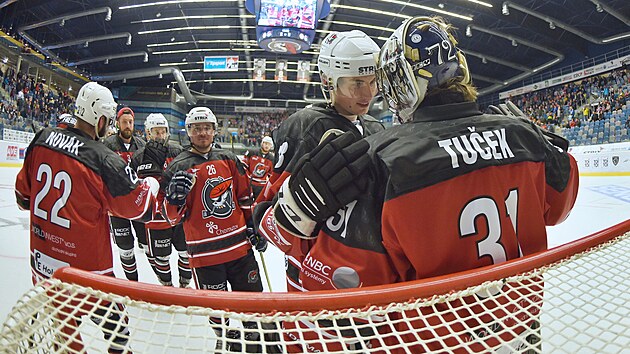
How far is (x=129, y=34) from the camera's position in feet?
57.6

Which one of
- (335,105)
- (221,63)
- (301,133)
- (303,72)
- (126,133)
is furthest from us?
(221,63)

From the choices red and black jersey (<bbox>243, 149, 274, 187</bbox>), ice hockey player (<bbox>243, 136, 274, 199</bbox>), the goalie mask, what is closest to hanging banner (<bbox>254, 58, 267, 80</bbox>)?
ice hockey player (<bbox>243, 136, 274, 199</bbox>)

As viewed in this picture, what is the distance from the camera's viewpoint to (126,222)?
11.4 feet

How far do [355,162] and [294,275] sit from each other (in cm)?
85

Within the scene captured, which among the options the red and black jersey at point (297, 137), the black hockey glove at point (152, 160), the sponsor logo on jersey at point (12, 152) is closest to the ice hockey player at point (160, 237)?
the black hockey glove at point (152, 160)

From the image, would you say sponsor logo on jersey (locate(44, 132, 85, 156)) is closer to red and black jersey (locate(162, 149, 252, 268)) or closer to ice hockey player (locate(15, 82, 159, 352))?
ice hockey player (locate(15, 82, 159, 352))

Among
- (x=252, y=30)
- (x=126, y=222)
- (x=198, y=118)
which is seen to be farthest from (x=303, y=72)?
(x=198, y=118)

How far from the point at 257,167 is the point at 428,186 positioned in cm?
437

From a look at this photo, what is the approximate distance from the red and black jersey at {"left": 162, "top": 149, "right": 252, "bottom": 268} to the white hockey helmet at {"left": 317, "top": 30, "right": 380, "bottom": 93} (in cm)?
125

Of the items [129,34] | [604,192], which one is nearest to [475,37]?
[604,192]

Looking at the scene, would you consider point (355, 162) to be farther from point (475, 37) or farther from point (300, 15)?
point (475, 37)

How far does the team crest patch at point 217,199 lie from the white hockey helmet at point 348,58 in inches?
49.1

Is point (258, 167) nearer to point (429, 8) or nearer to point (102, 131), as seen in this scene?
point (102, 131)

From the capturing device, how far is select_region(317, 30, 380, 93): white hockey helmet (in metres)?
1.58
